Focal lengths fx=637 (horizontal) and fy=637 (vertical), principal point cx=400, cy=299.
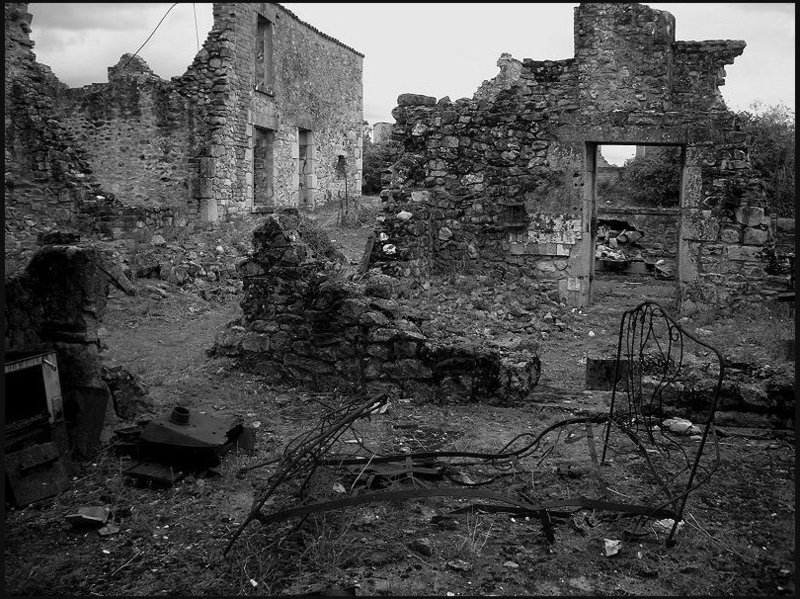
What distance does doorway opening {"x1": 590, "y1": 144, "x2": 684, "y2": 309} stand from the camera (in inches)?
555

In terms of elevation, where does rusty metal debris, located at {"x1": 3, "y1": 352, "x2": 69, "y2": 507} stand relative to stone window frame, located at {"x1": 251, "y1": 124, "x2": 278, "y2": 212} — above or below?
below

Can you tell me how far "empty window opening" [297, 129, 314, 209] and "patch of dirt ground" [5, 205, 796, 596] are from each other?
1423 centimetres

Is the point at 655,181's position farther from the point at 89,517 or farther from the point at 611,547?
the point at 89,517

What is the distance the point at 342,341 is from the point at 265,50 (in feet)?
43.9

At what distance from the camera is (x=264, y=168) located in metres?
17.5

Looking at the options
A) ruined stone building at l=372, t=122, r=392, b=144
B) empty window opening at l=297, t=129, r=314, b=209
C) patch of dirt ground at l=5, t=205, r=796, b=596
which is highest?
ruined stone building at l=372, t=122, r=392, b=144

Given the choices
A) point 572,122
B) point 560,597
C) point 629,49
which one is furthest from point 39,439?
point 629,49

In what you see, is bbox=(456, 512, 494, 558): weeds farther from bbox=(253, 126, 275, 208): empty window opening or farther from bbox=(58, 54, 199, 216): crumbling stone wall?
bbox=(253, 126, 275, 208): empty window opening

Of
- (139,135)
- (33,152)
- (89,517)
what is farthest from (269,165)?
(89,517)

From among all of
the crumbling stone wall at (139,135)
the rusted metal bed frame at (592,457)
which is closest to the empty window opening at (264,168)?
the crumbling stone wall at (139,135)

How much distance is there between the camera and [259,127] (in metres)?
16.6

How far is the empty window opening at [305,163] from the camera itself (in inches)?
762

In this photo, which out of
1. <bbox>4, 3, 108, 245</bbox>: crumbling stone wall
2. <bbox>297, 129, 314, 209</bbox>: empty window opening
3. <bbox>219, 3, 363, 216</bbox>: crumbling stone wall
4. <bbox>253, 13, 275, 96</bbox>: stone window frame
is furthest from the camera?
<bbox>297, 129, 314, 209</bbox>: empty window opening

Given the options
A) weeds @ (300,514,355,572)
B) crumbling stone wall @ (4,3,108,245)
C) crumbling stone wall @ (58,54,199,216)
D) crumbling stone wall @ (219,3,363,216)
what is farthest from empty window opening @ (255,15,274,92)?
weeds @ (300,514,355,572)
